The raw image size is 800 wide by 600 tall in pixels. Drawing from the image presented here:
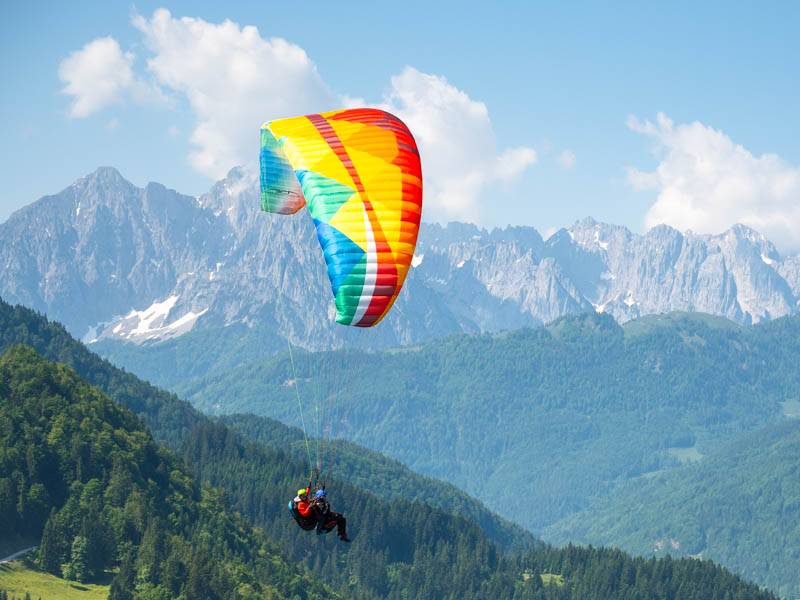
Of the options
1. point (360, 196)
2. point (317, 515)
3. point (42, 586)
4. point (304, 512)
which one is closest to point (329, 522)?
point (317, 515)

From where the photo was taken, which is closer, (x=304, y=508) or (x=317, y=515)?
(x=317, y=515)

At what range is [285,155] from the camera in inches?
2530

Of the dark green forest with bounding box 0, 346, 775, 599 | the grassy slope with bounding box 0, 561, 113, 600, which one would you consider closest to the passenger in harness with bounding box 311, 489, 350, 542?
the grassy slope with bounding box 0, 561, 113, 600

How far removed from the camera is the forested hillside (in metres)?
145

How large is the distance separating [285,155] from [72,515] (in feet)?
336

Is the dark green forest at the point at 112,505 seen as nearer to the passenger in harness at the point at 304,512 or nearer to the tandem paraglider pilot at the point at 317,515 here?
the passenger in harness at the point at 304,512

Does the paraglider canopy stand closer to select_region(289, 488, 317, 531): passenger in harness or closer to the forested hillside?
select_region(289, 488, 317, 531): passenger in harness

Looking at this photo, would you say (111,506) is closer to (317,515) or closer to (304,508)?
(304,508)

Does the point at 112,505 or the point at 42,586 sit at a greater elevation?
the point at 112,505

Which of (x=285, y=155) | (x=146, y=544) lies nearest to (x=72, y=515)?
(x=146, y=544)

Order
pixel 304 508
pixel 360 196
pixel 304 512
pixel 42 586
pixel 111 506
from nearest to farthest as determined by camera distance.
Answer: pixel 304 512
pixel 304 508
pixel 360 196
pixel 42 586
pixel 111 506

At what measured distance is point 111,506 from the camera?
160 metres

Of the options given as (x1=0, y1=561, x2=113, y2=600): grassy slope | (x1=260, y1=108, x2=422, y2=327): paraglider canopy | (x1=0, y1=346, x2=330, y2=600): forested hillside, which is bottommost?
(x1=0, y1=561, x2=113, y2=600): grassy slope

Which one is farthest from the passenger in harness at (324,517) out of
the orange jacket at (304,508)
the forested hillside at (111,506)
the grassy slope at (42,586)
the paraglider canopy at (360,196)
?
the forested hillside at (111,506)
